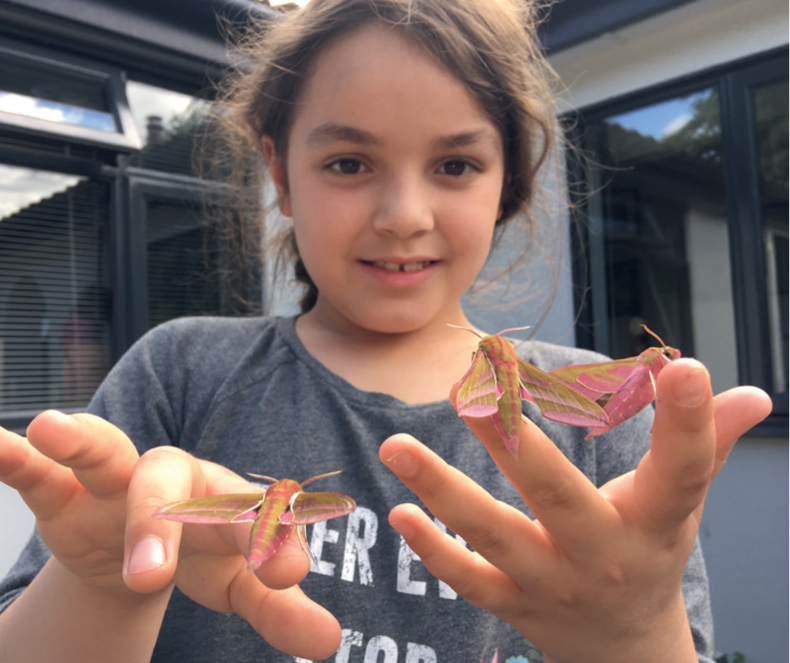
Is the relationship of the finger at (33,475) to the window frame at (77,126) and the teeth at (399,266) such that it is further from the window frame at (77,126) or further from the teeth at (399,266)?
the window frame at (77,126)

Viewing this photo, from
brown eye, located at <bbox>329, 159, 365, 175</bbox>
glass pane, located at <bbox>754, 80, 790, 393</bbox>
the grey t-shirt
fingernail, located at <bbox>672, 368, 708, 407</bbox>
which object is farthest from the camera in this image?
glass pane, located at <bbox>754, 80, 790, 393</bbox>

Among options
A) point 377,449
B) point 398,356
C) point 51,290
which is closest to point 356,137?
point 398,356

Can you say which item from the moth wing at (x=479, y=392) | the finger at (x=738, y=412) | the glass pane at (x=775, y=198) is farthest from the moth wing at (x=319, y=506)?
the glass pane at (x=775, y=198)

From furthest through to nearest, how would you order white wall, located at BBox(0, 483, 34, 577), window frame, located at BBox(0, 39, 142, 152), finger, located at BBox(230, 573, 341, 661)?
window frame, located at BBox(0, 39, 142, 152) → white wall, located at BBox(0, 483, 34, 577) → finger, located at BBox(230, 573, 341, 661)

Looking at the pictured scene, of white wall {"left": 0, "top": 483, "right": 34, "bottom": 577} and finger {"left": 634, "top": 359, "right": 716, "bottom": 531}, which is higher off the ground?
finger {"left": 634, "top": 359, "right": 716, "bottom": 531}

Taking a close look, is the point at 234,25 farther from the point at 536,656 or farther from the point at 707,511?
the point at 707,511

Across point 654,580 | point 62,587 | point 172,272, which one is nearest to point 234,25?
point 172,272

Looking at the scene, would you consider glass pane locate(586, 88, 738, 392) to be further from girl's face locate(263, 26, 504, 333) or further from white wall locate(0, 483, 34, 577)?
white wall locate(0, 483, 34, 577)

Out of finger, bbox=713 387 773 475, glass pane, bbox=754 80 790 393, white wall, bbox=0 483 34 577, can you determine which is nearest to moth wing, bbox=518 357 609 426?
finger, bbox=713 387 773 475
